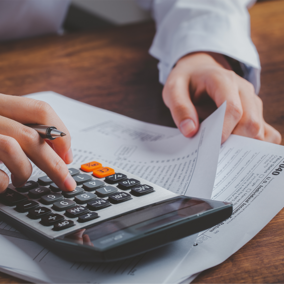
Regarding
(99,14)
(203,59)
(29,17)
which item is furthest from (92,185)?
(99,14)

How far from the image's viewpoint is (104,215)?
239mm

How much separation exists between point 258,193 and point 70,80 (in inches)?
18.2

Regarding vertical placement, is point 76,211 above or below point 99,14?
above

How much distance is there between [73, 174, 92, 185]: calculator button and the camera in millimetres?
296

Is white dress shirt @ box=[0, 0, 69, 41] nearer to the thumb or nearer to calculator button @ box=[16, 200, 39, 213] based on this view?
the thumb

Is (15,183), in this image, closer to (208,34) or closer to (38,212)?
(38,212)

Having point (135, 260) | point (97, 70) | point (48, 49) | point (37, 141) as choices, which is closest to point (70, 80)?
point (97, 70)

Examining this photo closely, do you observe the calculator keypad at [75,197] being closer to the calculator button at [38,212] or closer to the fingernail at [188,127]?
the calculator button at [38,212]

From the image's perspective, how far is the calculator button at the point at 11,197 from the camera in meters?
0.26

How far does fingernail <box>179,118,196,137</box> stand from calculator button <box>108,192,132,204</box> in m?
0.15

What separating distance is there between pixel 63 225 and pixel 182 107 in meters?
0.24

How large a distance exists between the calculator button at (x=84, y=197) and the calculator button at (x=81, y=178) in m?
0.03

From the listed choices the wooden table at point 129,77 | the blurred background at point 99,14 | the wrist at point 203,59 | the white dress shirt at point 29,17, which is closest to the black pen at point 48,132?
the wooden table at point 129,77

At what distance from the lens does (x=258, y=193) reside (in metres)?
0.27
